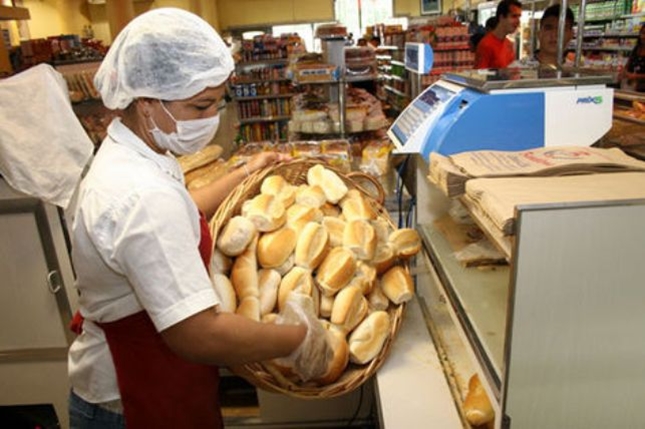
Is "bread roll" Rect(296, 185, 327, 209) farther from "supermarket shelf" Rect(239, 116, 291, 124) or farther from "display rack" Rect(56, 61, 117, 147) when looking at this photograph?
"supermarket shelf" Rect(239, 116, 291, 124)

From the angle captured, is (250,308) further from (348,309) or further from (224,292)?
(348,309)

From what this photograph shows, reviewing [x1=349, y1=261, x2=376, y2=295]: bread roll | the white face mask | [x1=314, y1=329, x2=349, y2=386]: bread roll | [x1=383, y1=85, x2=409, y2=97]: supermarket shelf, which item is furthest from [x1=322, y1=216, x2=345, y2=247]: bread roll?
[x1=383, y1=85, x2=409, y2=97]: supermarket shelf

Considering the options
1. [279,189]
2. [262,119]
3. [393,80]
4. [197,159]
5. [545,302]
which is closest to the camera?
[545,302]

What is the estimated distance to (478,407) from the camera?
1.21 meters

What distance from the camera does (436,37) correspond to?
7.11 m

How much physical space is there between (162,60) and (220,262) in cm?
65

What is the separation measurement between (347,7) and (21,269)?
47.9 feet

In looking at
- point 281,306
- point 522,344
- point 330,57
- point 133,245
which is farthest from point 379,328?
point 330,57

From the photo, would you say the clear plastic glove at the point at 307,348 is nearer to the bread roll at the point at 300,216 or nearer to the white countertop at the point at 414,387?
the white countertop at the point at 414,387

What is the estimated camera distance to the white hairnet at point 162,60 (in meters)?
1.08

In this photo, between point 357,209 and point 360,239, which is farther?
point 357,209

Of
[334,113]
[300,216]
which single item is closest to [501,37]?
[334,113]

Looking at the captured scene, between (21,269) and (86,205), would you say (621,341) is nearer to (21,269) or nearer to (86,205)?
(86,205)

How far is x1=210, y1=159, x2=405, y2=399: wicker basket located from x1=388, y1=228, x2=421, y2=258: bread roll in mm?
137
